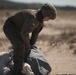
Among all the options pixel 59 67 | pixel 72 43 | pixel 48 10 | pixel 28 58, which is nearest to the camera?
pixel 48 10

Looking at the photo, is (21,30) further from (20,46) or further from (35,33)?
(35,33)

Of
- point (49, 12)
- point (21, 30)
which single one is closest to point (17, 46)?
point (21, 30)

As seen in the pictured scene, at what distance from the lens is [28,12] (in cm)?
999

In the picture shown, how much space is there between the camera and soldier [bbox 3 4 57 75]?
31.9ft

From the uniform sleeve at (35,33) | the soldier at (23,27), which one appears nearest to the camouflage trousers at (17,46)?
the soldier at (23,27)

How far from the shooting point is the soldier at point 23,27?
973 centimetres

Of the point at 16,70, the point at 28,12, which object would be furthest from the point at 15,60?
the point at 28,12

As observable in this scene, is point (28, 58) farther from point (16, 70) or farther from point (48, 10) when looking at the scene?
point (48, 10)

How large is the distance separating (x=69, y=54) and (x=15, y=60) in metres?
5.59

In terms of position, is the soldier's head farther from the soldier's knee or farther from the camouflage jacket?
the soldier's knee

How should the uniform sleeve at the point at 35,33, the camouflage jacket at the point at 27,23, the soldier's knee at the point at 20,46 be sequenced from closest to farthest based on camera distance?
the camouflage jacket at the point at 27,23 < the soldier's knee at the point at 20,46 < the uniform sleeve at the point at 35,33

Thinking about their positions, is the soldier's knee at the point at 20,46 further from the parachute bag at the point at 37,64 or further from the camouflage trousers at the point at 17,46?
the parachute bag at the point at 37,64

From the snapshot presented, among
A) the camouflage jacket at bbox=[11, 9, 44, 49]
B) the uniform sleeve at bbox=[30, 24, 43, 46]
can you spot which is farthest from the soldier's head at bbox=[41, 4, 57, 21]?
the uniform sleeve at bbox=[30, 24, 43, 46]

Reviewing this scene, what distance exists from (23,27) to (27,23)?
128 millimetres
